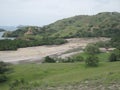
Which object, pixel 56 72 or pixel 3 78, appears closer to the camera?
pixel 3 78

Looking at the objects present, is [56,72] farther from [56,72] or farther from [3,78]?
[3,78]

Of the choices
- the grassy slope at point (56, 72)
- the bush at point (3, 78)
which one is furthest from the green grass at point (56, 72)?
the bush at point (3, 78)

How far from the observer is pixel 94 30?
17012cm

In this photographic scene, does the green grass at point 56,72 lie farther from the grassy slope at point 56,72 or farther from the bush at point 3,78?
the bush at point 3,78

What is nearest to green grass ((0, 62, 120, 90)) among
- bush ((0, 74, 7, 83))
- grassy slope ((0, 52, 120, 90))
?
grassy slope ((0, 52, 120, 90))

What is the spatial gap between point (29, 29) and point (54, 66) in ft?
415

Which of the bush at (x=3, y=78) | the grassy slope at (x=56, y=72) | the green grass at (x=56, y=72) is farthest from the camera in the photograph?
the bush at (x=3, y=78)

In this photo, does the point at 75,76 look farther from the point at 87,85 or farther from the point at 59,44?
the point at 59,44

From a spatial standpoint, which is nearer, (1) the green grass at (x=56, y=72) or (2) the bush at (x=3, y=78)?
(1) the green grass at (x=56, y=72)

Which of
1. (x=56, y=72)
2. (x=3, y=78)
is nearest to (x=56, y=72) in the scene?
(x=56, y=72)

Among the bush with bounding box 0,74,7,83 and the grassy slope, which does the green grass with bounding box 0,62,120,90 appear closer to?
the grassy slope

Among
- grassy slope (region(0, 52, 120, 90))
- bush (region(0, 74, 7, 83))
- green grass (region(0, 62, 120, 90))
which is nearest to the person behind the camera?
grassy slope (region(0, 52, 120, 90))

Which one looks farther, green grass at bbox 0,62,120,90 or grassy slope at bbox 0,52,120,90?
green grass at bbox 0,62,120,90

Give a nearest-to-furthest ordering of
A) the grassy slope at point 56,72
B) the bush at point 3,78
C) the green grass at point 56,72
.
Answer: the grassy slope at point 56,72 → the green grass at point 56,72 → the bush at point 3,78
